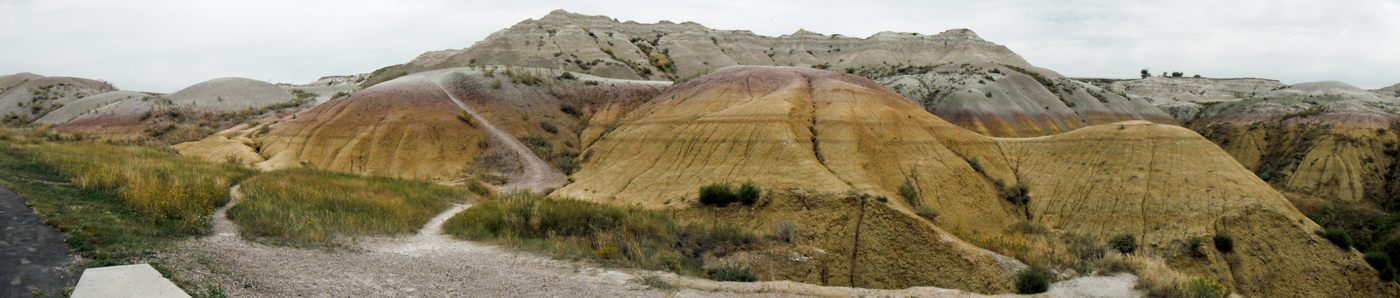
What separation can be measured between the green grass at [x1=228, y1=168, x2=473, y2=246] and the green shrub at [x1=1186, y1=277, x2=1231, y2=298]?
13270 millimetres

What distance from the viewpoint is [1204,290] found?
8.15 meters

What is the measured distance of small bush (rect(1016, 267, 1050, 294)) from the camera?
31.8 ft

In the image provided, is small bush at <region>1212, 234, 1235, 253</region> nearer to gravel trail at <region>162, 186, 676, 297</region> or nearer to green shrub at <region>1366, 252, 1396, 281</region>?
green shrub at <region>1366, 252, 1396, 281</region>

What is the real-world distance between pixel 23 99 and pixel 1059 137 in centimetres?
7249

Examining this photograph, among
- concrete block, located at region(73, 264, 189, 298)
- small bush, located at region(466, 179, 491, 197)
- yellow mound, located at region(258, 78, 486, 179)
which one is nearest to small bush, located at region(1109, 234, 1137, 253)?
small bush, located at region(466, 179, 491, 197)

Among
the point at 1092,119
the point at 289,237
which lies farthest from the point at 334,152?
the point at 1092,119

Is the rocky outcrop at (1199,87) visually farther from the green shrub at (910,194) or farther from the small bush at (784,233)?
the small bush at (784,233)

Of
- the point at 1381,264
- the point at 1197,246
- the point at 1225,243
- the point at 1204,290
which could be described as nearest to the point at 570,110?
the point at 1197,246

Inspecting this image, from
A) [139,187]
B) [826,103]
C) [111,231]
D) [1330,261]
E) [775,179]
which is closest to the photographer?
[111,231]

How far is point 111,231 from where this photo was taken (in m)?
7.45

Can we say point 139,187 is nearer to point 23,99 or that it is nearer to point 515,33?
point 23,99

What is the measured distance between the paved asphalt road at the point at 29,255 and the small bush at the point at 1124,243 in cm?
2543

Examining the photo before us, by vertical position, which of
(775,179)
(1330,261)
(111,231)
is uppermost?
(111,231)

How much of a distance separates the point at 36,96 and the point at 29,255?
192 ft
